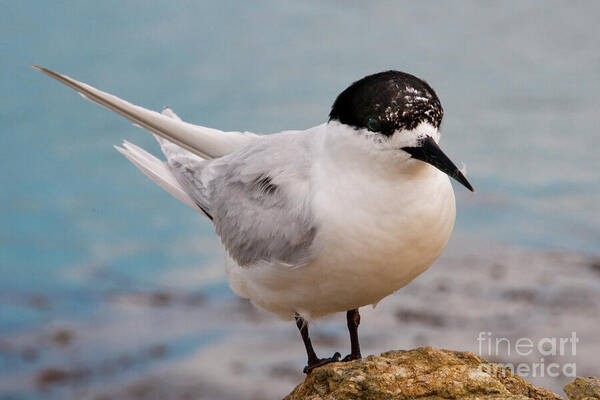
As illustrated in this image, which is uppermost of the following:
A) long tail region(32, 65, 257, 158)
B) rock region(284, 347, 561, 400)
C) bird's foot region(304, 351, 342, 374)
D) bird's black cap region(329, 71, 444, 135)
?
long tail region(32, 65, 257, 158)

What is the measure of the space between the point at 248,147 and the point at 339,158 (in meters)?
1.36

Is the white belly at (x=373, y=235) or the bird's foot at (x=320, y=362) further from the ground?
the white belly at (x=373, y=235)

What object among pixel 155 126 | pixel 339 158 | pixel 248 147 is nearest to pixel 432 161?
pixel 339 158

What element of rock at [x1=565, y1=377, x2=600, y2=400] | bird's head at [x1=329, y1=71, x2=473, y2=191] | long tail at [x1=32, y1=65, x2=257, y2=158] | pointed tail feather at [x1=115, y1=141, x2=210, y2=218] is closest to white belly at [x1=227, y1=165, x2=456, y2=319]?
bird's head at [x1=329, y1=71, x2=473, y2=191]

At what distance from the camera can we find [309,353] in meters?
6.28

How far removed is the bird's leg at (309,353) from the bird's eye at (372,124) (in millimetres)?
1813

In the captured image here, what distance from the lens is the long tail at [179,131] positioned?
251 inches

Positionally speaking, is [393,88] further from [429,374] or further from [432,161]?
[429,374]

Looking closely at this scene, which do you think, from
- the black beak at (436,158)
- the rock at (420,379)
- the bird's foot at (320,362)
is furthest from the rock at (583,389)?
the bird's foot at (320,362)

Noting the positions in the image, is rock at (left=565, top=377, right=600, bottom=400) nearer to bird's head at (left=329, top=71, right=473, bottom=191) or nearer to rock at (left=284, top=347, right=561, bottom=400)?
rock at (left=284, top=347, right=561, bottom=400)

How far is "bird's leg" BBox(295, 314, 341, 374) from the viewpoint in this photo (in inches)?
243

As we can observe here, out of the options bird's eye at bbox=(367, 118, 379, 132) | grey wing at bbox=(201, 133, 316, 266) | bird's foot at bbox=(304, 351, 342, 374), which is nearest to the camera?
bird's eye at bbox=(367, 118, 379, 132)

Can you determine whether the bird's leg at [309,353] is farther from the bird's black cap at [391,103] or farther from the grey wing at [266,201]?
the bird's black cap at [391,103]

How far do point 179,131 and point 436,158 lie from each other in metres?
2.83
